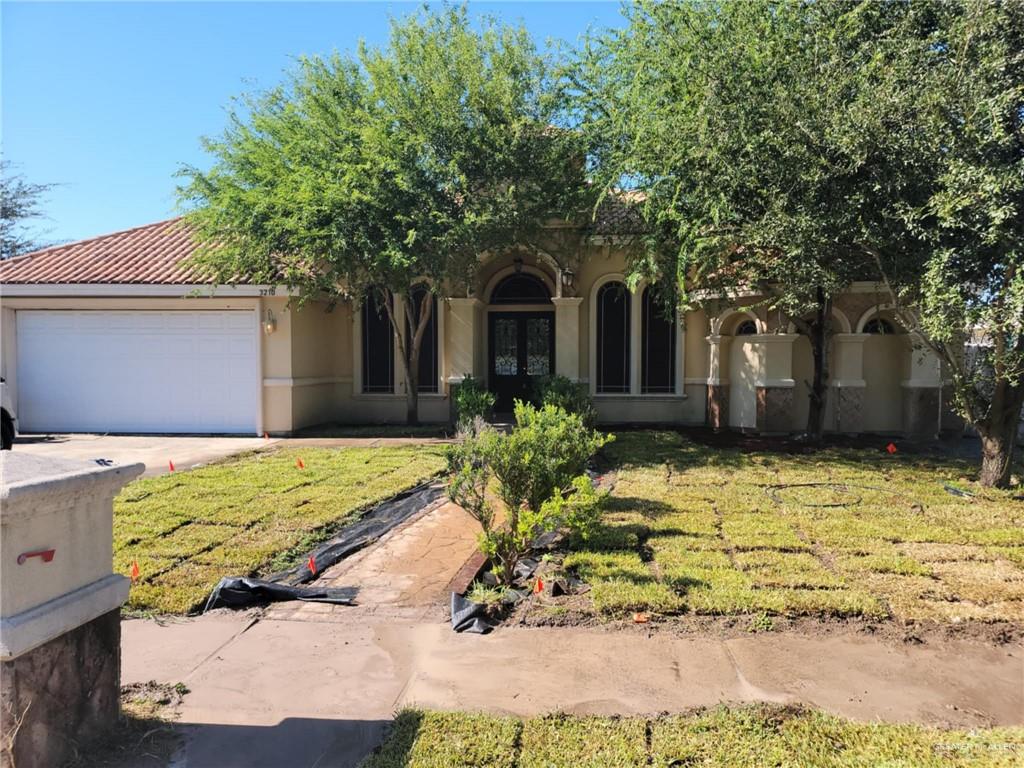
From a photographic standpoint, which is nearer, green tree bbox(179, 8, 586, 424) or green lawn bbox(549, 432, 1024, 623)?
green lawn bbox(549, 432, 1024, 623)

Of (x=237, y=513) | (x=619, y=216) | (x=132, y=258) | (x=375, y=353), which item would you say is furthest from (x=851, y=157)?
(x=132, y=258)

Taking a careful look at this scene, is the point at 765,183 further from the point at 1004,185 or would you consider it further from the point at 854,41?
the point at 1004,185

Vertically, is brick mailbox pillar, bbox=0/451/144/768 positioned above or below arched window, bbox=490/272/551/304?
below

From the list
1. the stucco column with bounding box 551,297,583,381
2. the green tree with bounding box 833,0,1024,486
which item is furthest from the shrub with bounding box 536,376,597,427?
the green tree with bounding box 833,0,1024,486

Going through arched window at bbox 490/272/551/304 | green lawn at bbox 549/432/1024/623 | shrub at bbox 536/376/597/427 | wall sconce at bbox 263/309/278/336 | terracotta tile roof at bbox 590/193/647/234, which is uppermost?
terracotta tile roof at bbox 590/193/647/234

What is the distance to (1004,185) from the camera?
243 inches

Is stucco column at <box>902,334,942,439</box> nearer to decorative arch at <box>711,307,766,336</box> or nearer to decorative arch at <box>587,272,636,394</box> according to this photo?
decorative arch at <box>711,307,766,336</box>

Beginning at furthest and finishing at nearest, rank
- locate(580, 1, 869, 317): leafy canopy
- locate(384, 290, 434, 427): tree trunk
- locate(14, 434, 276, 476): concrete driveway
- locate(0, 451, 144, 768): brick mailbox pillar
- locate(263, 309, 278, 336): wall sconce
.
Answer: locate(384, 290, 434, 427): tree trunk
locate(263, 309, 278, 336): wall sconce
locate(14, 434, 276, 476): concrete driveway
locate(580, 1, 869, 317): leafy canopy
locate(0, 451, 144, 768): brick mailbox pillar

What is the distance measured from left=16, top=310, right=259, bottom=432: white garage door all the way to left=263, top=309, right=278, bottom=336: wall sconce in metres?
0.29

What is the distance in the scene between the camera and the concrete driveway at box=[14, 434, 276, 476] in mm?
11156

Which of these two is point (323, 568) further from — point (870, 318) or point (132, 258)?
point (132, 258)

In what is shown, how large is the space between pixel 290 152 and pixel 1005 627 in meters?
12.3

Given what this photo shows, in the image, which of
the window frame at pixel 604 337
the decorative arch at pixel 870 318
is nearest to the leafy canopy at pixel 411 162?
the window frame at pixel 604 337

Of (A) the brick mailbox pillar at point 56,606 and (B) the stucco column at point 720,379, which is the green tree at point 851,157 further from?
(A) the brick mailbox pillar at point 56,606
